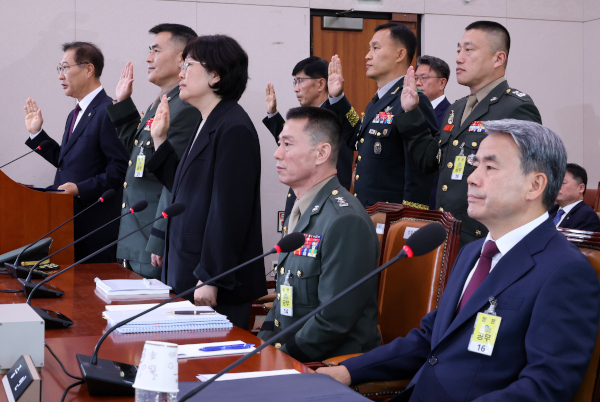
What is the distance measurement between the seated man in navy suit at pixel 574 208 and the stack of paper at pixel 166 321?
303 cm

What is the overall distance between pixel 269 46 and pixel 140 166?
288cm

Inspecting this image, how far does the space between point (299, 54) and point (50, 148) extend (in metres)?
2.40

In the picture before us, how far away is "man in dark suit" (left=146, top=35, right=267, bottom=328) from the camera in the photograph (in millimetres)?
2289

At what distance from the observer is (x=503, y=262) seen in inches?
57.6

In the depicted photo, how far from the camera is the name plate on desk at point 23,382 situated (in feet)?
3.55

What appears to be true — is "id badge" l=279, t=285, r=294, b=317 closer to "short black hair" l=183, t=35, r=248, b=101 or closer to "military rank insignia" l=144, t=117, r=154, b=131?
"short black hair" l=183, t=35, r=248, b=101

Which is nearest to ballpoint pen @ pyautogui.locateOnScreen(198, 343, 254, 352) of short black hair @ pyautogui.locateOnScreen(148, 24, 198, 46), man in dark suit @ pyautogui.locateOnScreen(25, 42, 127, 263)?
short black hair @ pyautogui.locateOnScreen(148, 24, 198, 46)

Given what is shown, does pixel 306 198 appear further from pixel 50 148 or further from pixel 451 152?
pixel 50 148

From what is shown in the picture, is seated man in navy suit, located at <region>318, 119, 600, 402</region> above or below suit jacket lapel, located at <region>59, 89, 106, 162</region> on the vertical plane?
below

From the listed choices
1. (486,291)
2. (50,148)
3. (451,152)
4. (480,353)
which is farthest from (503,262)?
(50,148)

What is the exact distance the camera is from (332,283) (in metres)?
1.93

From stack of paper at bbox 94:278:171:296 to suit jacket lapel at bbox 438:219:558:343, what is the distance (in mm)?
1045

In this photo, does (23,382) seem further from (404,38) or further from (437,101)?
(437,101)

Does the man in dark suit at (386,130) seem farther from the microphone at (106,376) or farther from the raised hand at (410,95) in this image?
the microphone at (106,376)
